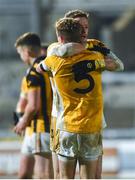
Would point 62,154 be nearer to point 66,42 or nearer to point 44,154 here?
point 66,42

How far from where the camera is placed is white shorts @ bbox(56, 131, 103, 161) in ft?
20.0

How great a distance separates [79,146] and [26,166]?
2.32 m

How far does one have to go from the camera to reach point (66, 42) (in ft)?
19.9

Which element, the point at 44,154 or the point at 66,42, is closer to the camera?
the point at 66,42

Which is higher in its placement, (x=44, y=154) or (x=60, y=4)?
(x=60, y=4)

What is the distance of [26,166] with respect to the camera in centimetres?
833

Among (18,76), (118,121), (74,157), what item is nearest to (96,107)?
(74,157)


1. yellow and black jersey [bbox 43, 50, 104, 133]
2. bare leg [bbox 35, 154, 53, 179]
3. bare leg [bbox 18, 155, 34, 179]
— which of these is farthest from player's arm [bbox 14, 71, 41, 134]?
yellow and black jersey [bbox 43, 50, 104, 133]

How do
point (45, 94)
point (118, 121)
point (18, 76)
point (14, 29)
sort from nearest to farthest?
point (45, 94) → point (118, 121) → point (18, 76) → point (14, 29)

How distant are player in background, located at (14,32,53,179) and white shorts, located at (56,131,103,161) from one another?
169 cm

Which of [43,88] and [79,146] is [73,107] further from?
[43,88]

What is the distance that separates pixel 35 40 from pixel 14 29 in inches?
707

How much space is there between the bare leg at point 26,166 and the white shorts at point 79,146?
7.08ft

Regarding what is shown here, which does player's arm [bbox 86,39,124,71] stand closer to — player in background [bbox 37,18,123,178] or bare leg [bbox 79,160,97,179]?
player in background [bbox 37,18,123,178]
